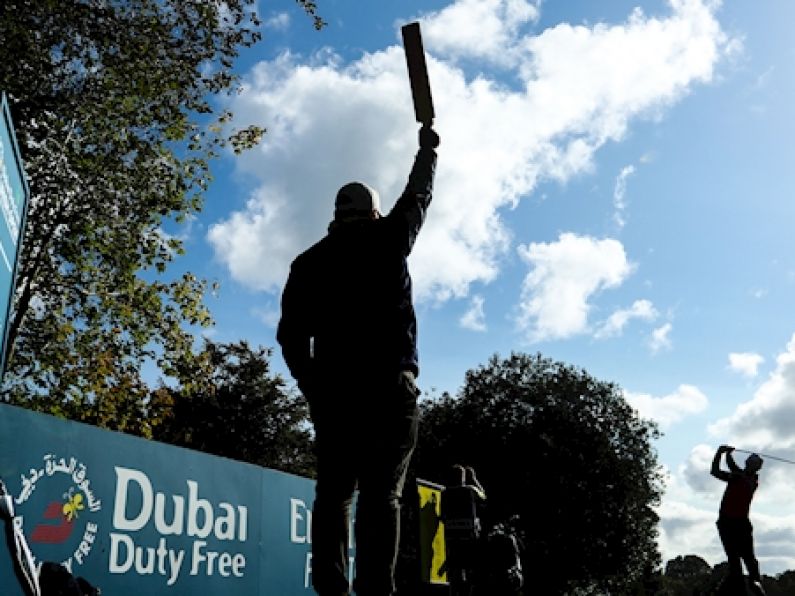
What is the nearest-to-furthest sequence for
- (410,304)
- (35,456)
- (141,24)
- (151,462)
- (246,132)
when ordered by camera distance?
(410,304) → (35,456) → (151,462) → (141,24) → (246,132)

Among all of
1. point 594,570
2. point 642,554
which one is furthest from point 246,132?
point 642,554

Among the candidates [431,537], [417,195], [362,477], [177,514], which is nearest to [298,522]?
[431,537]

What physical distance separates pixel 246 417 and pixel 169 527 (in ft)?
134

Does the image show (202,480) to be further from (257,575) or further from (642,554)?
(642,554)

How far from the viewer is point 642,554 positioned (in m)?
40.8

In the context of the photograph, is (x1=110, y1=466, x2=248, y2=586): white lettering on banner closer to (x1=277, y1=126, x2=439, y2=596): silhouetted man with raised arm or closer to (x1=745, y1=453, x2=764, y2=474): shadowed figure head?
(x1=277, y1=126, x2=439, y2=596): silhouetted man with raised arm

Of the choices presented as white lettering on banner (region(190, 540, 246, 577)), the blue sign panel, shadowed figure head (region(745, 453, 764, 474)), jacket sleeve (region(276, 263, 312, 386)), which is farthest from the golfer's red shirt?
the blue sign panel

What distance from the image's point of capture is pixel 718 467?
31.4 feet

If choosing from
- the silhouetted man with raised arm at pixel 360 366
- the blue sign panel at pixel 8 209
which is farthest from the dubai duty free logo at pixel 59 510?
the silhouetted man with raised arm at pixel 360 366

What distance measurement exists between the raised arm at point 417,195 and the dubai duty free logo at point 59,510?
4426 mm

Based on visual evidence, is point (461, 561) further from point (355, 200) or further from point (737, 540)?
point (355, 200)

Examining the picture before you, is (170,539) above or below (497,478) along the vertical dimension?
below

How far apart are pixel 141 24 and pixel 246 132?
370 cm

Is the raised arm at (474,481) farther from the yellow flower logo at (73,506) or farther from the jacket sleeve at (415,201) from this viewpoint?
the jacket sleeve at (415,201)
